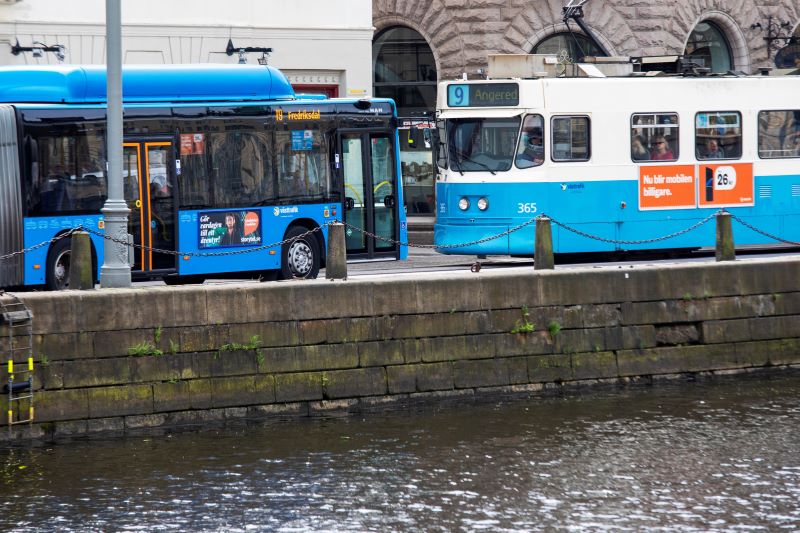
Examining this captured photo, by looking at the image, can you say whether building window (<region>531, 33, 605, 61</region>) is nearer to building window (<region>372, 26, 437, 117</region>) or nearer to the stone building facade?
the stone building facade

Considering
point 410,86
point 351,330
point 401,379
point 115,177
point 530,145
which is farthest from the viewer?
point 410,86

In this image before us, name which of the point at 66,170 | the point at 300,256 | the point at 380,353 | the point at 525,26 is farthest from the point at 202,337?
the point at 525,26

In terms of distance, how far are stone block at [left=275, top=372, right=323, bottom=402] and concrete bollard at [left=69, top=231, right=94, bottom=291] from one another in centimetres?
211

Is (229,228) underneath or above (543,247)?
above

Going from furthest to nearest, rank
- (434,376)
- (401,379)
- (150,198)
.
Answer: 1. (150,198)
2. (434,376)
3. (401,379)

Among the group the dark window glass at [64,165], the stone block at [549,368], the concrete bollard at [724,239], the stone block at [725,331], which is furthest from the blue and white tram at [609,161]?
the dark window glass at [64,165]

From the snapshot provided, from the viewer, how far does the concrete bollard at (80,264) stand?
14516 millimetres

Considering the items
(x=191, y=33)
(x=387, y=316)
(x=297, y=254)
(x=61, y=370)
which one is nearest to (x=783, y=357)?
(x=387, y=316)

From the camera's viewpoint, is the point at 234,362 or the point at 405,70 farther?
the point at 405,70

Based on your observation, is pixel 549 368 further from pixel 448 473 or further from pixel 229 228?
pixel 229 228

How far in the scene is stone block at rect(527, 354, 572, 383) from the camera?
53.4ft

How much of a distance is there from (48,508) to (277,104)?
9.64 m

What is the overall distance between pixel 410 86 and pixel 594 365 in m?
16.3

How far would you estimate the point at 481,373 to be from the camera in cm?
1595
